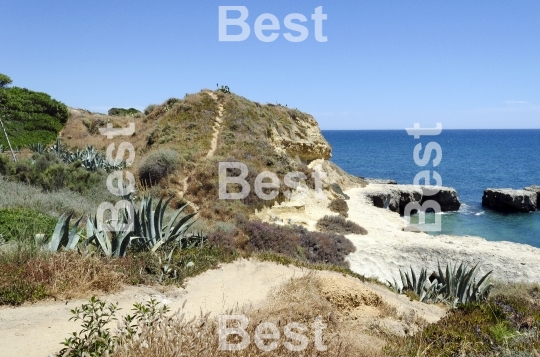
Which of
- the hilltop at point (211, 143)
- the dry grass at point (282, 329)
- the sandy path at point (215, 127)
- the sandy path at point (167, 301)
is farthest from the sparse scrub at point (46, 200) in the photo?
the sandy path at point (215, 127)

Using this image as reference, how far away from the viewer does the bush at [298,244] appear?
41.4 feet

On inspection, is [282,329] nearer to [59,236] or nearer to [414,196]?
[59,236]

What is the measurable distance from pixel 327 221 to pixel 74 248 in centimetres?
1417

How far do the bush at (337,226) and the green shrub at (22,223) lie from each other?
12.3 meters

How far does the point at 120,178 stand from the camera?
17766 mm

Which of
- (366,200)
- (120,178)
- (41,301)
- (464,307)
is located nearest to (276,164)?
(120,178)

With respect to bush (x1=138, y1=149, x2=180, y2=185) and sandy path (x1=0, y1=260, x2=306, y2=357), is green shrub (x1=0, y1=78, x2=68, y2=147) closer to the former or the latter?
bush (x1=138, y1=149, x2=180, y2=185)

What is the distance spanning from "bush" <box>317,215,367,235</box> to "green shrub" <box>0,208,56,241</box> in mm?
12287

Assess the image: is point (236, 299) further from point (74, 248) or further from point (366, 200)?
point (366, 200)

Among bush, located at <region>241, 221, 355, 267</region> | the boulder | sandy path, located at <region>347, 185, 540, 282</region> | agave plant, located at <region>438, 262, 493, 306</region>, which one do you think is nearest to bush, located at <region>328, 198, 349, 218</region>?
sandy path, located at <region>347, 185, 540, 282</region>

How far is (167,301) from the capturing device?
6215 mm

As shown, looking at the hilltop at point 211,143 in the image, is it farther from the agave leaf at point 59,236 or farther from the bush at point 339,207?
the agave leaf at point 59,236

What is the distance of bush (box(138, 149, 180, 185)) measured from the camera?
63.9ft

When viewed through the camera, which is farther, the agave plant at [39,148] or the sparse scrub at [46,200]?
the agave plant at [39,148]
